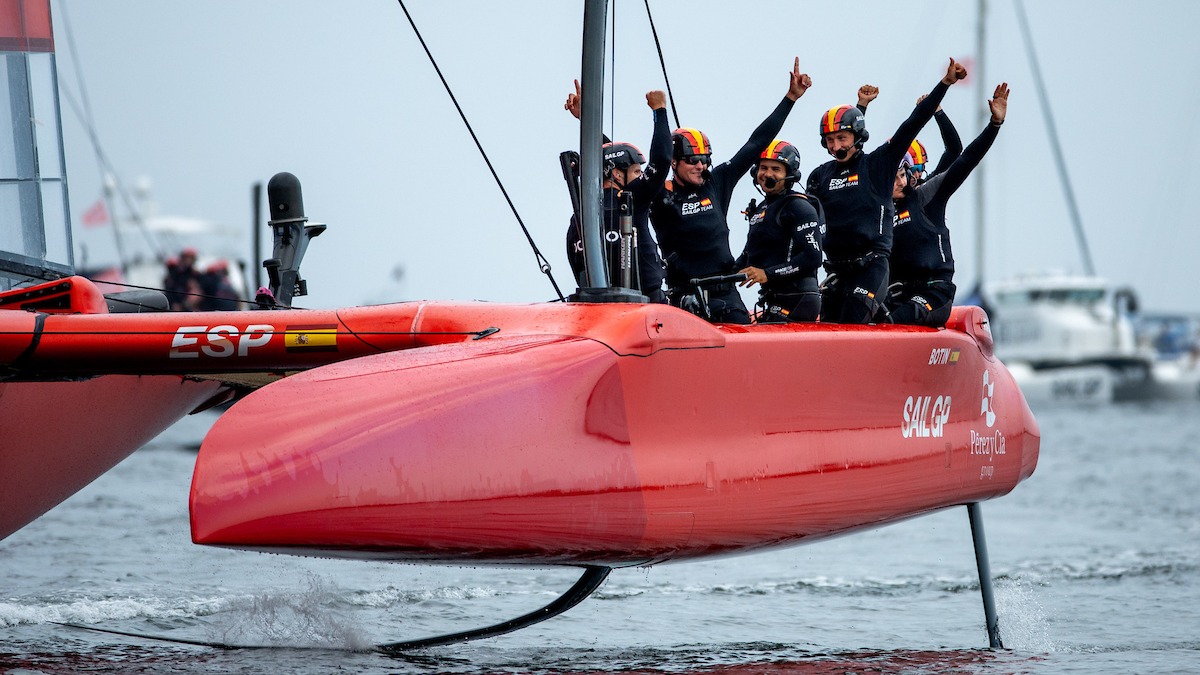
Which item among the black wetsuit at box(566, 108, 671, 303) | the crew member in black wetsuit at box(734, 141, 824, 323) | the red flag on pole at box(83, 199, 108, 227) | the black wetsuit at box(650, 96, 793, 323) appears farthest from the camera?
the red flag on pole at box(83, 199, 108, 227)

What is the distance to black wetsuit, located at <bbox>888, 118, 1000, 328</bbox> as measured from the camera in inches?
278

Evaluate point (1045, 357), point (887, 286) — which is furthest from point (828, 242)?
Answer: point (1045, 357)

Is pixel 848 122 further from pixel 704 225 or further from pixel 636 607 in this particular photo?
pixel 636 607

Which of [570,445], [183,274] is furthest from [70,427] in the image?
[183,274]

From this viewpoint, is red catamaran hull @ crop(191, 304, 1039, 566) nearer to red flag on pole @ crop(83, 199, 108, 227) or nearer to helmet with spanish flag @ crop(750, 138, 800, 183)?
helmet with spanish flag @ crop(750, 138, 800, 183)

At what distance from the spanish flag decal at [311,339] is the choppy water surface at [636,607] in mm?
1129

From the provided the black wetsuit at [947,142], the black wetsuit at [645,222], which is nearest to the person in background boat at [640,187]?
the black wetsuit at [645,222]

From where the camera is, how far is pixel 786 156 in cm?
649

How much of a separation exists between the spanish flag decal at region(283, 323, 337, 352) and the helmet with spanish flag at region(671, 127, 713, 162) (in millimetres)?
1941

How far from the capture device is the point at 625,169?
621cm

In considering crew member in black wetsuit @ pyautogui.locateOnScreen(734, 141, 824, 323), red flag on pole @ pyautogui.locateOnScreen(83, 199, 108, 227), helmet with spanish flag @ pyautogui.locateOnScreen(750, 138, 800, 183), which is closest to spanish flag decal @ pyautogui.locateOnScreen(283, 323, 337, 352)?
crew member in black wetsuit @ pyautogui.locateOnScreen(734, 141, 824, 323)

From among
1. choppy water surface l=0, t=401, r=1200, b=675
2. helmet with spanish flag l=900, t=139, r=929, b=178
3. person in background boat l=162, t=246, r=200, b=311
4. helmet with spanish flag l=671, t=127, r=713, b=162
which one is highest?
helmet with spanish flag l=671, t=127, r=713, b=162

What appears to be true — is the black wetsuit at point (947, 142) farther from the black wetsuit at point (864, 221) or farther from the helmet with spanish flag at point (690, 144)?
the helmet with spanish flag at point (690, 144)

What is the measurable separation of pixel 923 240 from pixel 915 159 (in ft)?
1.43
